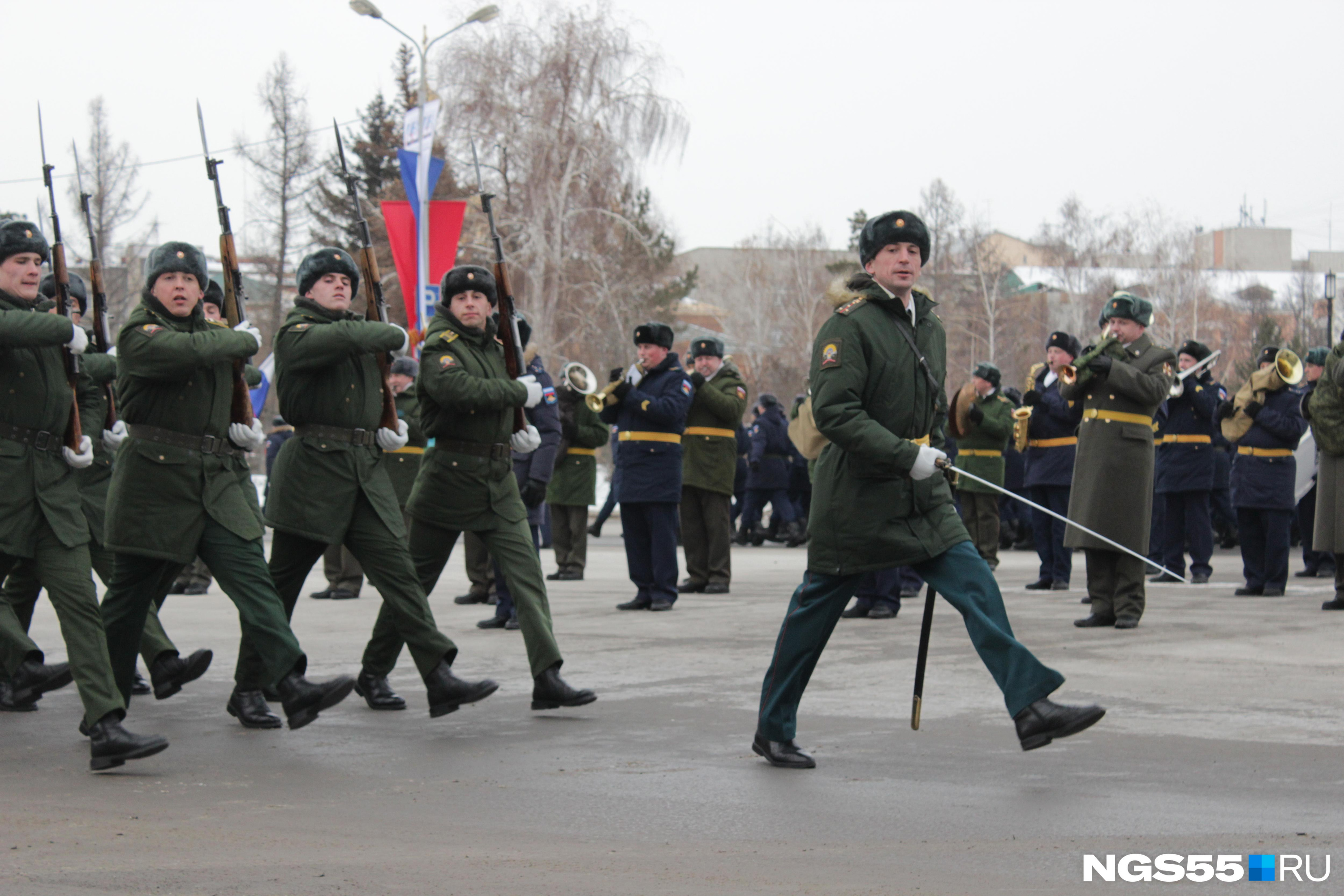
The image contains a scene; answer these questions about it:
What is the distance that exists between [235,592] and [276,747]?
621 mm

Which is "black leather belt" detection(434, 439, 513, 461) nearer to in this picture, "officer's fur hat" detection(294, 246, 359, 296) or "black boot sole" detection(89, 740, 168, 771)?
"officer's fur hat" detection(294, 246, 359, 296)

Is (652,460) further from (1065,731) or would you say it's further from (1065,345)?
(1065,731)

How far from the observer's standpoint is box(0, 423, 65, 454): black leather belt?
6246 millimetres

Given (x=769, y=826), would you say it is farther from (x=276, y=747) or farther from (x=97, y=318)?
(x=97, y=318)

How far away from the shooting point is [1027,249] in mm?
91625

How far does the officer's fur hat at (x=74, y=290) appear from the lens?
816 centimetres

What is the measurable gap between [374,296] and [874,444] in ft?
9.50

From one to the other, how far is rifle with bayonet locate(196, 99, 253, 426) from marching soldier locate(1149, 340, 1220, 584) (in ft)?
26.9

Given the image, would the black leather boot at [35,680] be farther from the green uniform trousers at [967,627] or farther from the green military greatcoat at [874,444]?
the green military greatcoat at [874,444]

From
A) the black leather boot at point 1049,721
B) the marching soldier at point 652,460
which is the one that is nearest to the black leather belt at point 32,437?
the black leather boot at point 1049,721

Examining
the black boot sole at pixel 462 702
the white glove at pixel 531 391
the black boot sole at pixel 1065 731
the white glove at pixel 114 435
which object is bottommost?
the black boot sole at pixel 462 702

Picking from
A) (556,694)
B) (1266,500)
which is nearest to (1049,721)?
(556,694)

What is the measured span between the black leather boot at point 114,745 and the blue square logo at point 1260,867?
3636mm

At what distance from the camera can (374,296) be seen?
7.58 m
